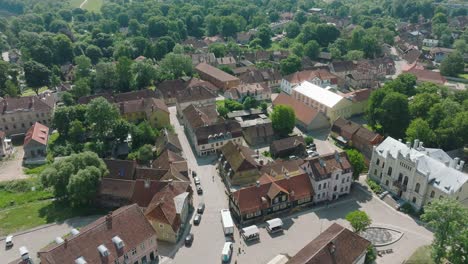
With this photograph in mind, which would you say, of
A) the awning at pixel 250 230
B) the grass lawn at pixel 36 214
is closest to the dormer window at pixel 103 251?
the grass lawn at pixel 36 214

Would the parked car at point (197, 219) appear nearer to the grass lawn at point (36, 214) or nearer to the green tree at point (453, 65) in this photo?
the grass lawn at point (36, 214)

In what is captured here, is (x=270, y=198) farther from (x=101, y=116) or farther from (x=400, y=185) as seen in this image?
(x=101, y=116)

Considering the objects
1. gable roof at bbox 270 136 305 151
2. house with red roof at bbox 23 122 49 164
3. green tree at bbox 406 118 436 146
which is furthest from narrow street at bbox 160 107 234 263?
green tree at bbox 406 118 436 146

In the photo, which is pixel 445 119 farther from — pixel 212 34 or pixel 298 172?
pixel 212 34

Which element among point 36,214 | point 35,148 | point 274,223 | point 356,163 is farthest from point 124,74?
point 356,163

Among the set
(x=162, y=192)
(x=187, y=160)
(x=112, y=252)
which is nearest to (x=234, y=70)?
(x=187, y=160)

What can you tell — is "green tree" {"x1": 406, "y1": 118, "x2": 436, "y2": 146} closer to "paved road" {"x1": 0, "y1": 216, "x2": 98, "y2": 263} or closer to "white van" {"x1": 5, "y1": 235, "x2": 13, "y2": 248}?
"paved road" {"x1": 0, "y1": 216, "x2": 98, "y2": 263}
